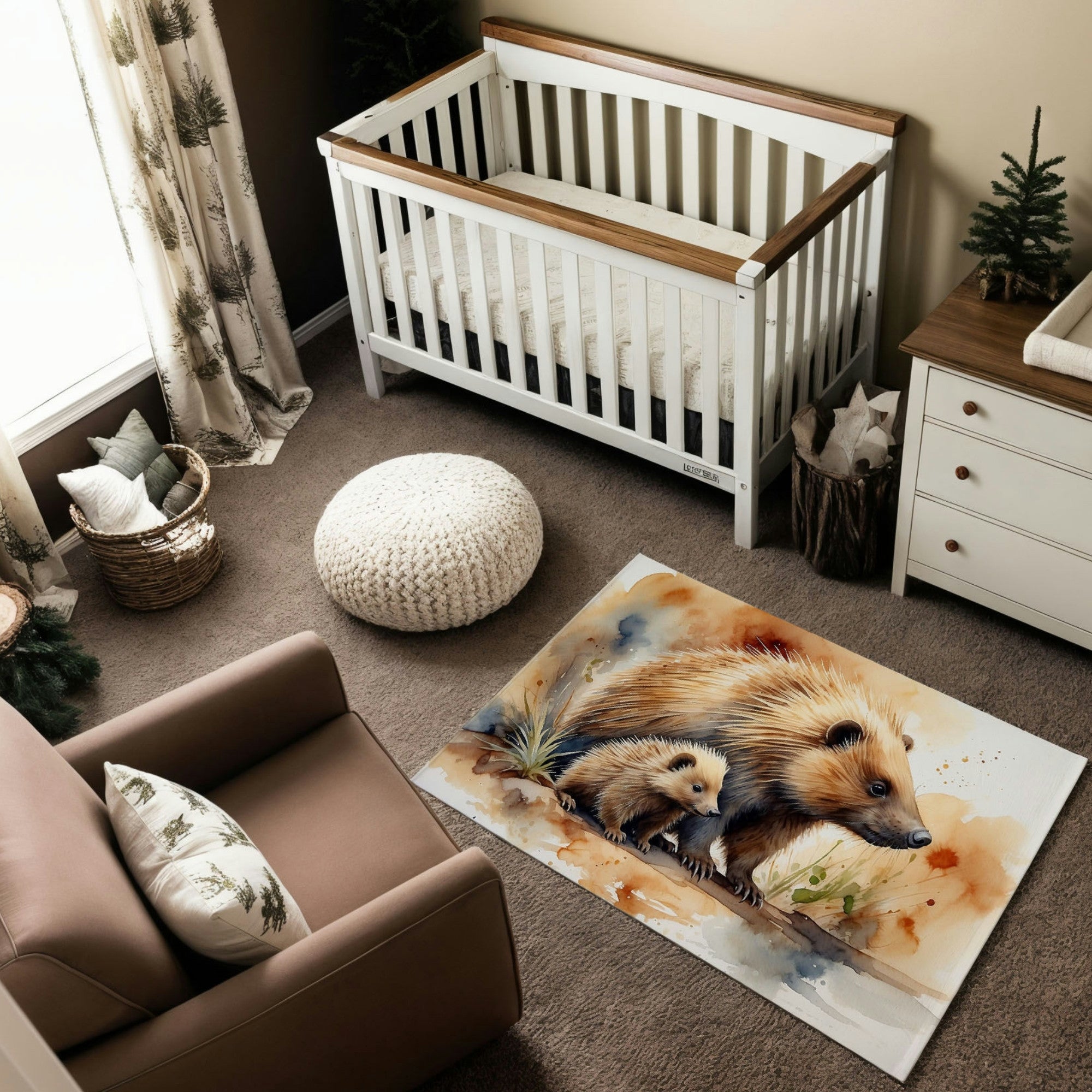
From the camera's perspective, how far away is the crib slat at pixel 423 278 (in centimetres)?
297

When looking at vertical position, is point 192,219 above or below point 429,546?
above

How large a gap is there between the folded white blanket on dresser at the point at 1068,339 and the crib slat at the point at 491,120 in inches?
70.3

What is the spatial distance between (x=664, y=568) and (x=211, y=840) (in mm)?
1460

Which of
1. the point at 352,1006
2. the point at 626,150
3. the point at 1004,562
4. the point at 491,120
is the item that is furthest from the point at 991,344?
the point at 491,120

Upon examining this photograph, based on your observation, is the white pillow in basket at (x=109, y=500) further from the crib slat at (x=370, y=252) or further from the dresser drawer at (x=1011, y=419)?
the dresser drawer at (x=1011, y=419)

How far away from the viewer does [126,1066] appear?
1.39 meters

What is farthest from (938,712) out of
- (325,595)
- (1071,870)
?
(325,595)

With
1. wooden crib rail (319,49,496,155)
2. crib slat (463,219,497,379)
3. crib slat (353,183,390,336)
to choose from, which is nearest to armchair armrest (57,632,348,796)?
crib slat (463,219,497,379)

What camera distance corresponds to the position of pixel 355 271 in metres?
3.21

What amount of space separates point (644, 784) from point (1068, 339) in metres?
1.20

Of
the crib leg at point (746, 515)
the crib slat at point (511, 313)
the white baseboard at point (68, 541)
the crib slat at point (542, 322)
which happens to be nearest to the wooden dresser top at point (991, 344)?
the crib leg at point (746, 515)

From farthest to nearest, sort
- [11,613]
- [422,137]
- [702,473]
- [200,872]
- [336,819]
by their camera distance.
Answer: [422,137] → [702,473] → [11,613] → [336,819] → [200,872]

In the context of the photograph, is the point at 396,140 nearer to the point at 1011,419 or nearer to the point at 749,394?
the point at 749,394

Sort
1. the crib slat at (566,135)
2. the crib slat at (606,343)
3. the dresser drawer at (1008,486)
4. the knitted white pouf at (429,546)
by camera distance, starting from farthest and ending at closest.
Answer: the crib slat at (566,135) → the crib slat at (606,343) → the knitted white pouf at (429,546) → the dresser drawer at (1008,486)
